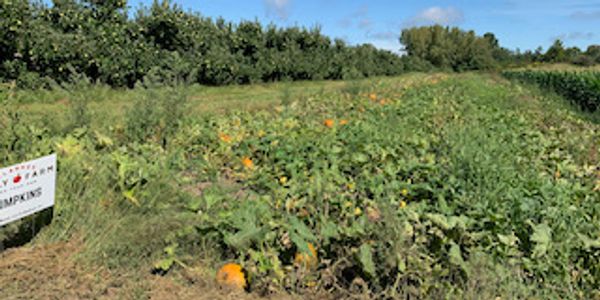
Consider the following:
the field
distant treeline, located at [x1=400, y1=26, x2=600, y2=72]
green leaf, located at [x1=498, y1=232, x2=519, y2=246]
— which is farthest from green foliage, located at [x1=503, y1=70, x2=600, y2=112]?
distant treeline, located at [x1=400, y1=26, x2=600, y2=72]

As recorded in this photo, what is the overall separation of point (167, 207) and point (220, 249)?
586mm

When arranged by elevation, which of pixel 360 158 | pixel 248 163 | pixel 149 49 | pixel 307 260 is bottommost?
pixel 307 260

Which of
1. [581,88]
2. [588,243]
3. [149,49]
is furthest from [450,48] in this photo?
[588,243]

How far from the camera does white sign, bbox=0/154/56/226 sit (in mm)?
2508

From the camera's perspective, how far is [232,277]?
8.55ft

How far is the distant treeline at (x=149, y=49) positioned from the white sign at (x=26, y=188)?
2.27 meters

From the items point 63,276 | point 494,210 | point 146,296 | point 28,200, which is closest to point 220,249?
point 146,296

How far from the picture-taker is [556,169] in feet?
15.7

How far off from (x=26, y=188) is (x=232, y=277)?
128 cm

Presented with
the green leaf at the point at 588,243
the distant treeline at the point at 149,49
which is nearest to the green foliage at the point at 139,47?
the distant treeline at the point at 149,49

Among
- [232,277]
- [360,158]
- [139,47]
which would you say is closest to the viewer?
[232,277]

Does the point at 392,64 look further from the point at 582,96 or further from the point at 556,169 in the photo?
the point at 556,169

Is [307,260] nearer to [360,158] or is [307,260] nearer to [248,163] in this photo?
[360,158]

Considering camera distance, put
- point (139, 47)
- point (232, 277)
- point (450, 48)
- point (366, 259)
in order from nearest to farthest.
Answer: point (366, 259)
point (232, 277)
point (139, 47)
point (450, 48)
